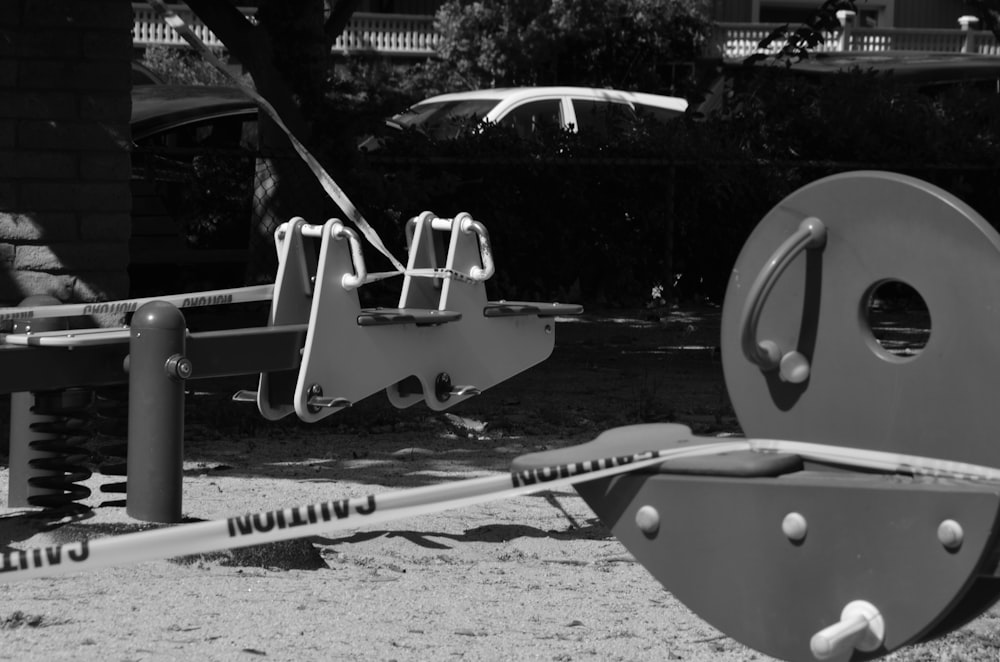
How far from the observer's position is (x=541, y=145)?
11773 mm

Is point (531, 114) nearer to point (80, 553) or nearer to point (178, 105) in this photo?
point (178, 105)

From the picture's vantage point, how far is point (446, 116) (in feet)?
44.2

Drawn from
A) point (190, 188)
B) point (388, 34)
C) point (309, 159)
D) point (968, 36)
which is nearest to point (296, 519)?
point (309, 159)

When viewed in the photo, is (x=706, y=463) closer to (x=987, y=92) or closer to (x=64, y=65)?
(x=64, y=65)

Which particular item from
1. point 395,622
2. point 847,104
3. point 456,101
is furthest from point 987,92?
point 395,622

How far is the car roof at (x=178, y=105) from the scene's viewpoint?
10.2 m

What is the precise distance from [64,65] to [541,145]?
18.2 ft

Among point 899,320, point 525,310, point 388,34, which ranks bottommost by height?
point 899,320

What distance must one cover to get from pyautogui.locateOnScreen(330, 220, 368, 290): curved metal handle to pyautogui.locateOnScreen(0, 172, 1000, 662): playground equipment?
1873 mm

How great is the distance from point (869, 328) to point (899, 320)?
10329 mm

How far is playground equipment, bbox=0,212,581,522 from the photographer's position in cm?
404

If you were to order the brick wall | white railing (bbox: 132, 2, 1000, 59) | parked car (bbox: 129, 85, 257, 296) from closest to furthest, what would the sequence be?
the brick wall, parked car (bbox: 129, 85, 257, 296), white railing (bbox: 132, 2, 1000, 59)

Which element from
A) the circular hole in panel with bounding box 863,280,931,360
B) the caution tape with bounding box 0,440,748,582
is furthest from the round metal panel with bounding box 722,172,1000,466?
the circular hole in panel with bounding box 863,280,931,360

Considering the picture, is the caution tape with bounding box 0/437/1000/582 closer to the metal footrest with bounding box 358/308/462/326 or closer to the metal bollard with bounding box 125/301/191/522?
the metal bollard with bounding box 125/301/191/522
